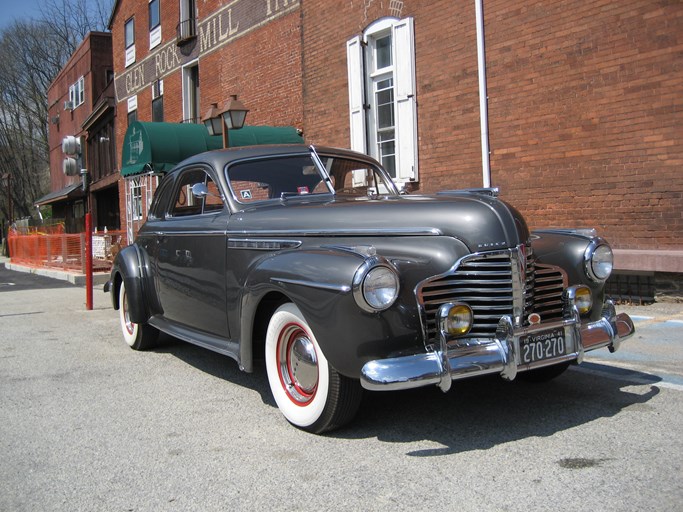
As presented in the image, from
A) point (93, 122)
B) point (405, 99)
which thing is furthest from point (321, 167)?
point (93, 122)

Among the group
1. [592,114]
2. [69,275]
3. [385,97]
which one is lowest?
[69,275]

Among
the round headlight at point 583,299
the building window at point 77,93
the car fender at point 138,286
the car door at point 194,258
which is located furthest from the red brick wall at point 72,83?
the round headlight at point 583,299

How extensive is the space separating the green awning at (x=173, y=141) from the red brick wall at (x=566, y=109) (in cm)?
361

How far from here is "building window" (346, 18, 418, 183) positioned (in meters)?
10.3

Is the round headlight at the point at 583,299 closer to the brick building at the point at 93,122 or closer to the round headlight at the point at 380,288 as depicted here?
the round headlight at the point at 380,288

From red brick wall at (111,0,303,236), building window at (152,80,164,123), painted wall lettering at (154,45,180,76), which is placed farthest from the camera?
building window at (152,80,164,123)

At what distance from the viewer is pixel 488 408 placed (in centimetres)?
397

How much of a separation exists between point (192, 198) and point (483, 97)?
5368 millimetres

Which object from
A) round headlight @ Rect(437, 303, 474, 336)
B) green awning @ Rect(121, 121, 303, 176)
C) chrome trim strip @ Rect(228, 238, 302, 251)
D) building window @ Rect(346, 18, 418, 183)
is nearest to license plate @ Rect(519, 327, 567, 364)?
round headlight @ Rect(437, 303, 474, 336)

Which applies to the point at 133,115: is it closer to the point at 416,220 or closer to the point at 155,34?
the point at 155,34

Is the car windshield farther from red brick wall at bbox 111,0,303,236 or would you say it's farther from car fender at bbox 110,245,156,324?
red brick wall at bbox 111,0,303,236

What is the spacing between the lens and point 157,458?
11.0 ft

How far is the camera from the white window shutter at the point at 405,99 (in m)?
10.2

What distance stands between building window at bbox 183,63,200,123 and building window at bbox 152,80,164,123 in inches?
70.8
